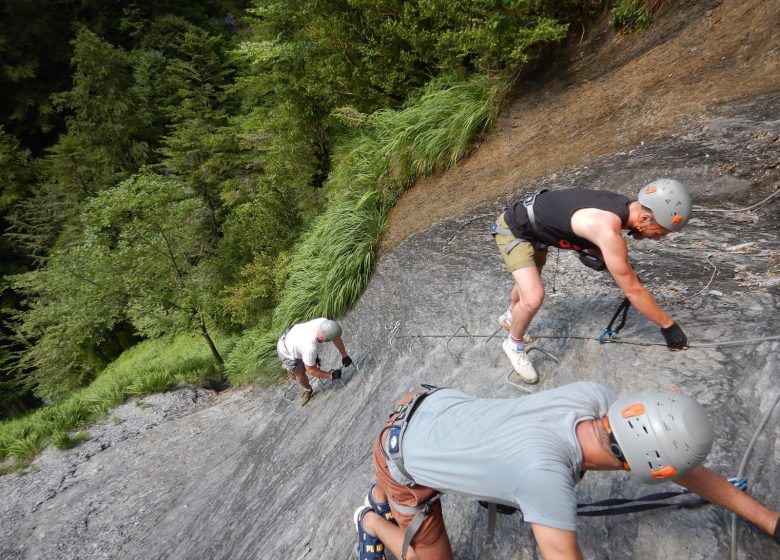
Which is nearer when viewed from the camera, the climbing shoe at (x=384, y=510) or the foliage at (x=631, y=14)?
the climbing shoe at (x=384, y=510)

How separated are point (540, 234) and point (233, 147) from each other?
1255cm

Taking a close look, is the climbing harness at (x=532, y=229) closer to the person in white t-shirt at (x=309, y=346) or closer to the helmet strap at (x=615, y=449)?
the helmet strap at (x=615, y=449)

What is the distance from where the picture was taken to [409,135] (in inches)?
282

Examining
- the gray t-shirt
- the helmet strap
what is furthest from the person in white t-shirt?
the helmet strap

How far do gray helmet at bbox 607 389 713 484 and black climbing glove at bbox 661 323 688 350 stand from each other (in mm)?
1052

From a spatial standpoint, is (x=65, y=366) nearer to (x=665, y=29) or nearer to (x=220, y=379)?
(x=220, y=379)

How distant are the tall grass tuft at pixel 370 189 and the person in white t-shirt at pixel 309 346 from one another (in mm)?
1449

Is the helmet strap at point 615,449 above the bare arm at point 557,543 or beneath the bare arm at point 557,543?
above

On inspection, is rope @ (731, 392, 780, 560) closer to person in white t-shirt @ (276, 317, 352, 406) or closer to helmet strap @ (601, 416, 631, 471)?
helmet strap @ (601, 416, 631, 471)

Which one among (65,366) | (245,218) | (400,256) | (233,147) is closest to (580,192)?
(400,256)

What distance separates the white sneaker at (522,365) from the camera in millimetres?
3104

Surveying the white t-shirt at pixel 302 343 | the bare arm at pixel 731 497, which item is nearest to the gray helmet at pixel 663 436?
the bare arm at pixel 731 497

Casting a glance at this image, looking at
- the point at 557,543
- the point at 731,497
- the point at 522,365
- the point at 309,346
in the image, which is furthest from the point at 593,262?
the point at 309,346

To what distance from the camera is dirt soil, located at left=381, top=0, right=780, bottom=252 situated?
4.61m
